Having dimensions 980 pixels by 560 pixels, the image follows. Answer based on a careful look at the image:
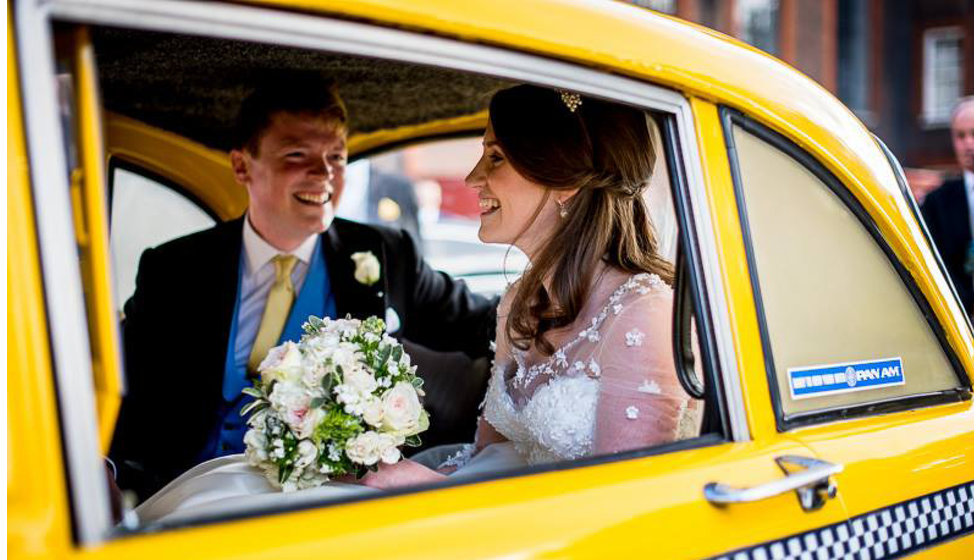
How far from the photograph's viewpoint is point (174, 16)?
103 cm

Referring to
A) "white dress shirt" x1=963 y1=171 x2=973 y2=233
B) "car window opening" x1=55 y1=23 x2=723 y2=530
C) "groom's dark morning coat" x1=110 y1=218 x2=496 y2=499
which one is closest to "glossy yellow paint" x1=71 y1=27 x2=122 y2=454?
"car window opening" x1=55 y1=23 x2=723 y2=530

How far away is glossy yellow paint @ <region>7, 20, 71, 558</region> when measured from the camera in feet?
3.11

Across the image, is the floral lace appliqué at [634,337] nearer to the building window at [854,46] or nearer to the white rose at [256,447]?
the white rose at [256,447]

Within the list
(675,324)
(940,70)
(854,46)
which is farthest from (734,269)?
(940,70)

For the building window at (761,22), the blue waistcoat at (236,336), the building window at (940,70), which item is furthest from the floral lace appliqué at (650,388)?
the building window at (940,70)

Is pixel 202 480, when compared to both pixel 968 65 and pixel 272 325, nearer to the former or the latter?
pixel 272 325

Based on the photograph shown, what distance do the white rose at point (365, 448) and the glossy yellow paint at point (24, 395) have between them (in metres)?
0.79

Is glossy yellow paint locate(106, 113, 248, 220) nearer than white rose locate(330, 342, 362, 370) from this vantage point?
No

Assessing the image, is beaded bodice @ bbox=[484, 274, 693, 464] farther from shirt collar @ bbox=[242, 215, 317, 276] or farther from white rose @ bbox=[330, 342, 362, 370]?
shirt collar @ bbox=[242, 215, 317, 276]

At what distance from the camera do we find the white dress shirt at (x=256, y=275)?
9.76ft

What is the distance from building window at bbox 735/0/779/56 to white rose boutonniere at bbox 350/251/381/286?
15578mm

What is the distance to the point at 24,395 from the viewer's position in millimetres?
951

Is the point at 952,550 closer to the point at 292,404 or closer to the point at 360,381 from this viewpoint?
the point at 360,381

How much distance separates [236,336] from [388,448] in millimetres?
1342
